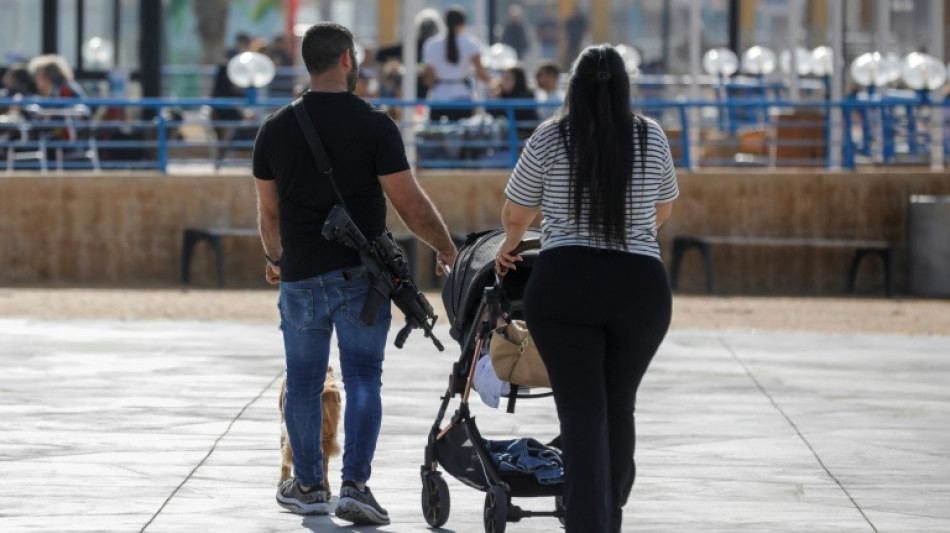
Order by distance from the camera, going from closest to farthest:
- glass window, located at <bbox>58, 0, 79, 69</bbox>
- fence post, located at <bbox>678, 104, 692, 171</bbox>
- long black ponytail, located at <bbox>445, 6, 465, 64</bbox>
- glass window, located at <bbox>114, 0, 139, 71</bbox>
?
fence post, located at <bbox>678, 104, 692, 171</bbox> → long black ponytail, located at <bbox>445, 6, 465, 64</bbox> → glass window, located at <bbox>114, 0, 139, 71</bbox> → glass window, located at <bbox>58, 0, 79, 69</bbox>

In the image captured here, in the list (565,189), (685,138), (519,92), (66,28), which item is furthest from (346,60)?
(66,28)

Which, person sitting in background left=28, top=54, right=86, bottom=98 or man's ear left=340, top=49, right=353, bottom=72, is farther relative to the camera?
person sitting in background left=28, top=54, right=86, bottom=98

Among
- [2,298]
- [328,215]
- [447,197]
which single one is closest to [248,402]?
[328,215]

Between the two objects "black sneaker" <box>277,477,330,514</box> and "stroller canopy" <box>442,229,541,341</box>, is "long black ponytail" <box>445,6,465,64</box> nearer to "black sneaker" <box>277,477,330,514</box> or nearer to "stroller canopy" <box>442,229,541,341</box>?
"black sneaker" <box>277,477,330,514</box>

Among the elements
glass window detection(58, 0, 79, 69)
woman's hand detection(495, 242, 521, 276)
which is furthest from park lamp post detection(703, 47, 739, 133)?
woman's hand detection(495, 242, 521, 276)

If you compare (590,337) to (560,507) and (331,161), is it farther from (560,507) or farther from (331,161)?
(331,161)

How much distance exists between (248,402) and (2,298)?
7.69m

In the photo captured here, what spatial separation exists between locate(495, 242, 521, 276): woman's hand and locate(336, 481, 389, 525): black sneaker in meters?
1.12

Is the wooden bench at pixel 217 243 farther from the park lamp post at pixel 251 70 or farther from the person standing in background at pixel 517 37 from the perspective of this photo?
the person standing in background at pixel 517 37

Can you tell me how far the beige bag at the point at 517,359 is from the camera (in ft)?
21.6

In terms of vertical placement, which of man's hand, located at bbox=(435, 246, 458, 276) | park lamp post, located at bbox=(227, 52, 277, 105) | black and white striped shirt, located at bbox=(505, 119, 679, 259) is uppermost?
park lamp post, located at bbox=(227, 52, 277, 105)

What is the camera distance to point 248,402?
10445 mm

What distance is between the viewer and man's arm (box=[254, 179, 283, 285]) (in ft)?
23.5

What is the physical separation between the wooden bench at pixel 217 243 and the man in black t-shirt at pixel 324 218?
12.4 m
